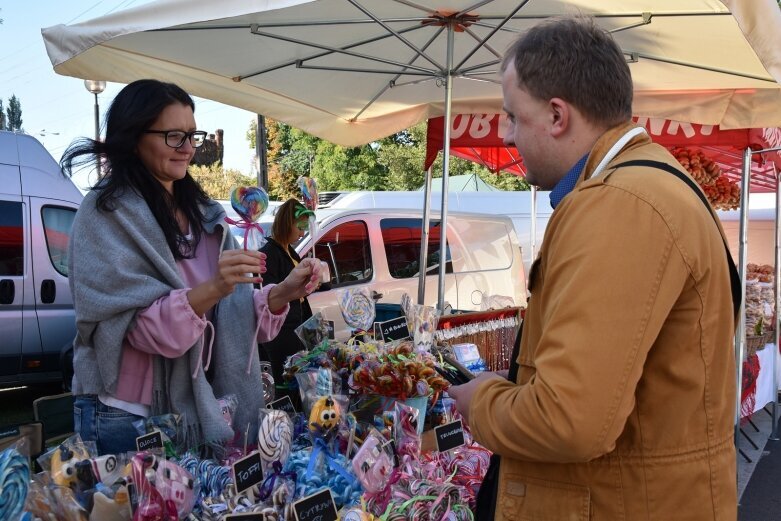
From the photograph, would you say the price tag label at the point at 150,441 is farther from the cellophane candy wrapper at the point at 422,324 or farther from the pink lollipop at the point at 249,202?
the cellophane candy wrapper at the point at 422,324

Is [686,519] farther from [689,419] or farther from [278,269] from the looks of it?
[278,269]

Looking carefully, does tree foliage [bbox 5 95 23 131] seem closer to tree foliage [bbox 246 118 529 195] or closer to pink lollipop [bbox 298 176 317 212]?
tree foliage [bbox 246 118 529 195]

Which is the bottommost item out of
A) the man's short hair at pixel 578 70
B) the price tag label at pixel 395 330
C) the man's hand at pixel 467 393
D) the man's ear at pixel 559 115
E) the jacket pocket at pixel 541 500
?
the price tag label at pixel 395 330

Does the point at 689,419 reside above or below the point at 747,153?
below

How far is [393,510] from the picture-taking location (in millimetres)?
1870

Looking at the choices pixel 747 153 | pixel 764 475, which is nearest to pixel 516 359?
pixel 747 153

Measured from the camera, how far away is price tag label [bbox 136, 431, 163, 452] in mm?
1730

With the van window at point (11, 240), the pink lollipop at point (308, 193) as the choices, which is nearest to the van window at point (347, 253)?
the van window at point (11, 240)

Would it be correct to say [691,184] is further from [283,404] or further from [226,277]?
[283,404]

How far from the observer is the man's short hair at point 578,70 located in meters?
1.16

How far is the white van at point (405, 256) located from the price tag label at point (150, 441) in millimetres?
4230

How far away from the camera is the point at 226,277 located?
5.70ft

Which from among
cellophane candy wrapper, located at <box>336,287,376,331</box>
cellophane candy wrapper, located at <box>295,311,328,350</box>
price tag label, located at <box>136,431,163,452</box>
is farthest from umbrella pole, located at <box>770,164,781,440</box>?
price tag label, located at <box>136,431,163,452</box>

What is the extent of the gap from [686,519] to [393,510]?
2.96 feet
